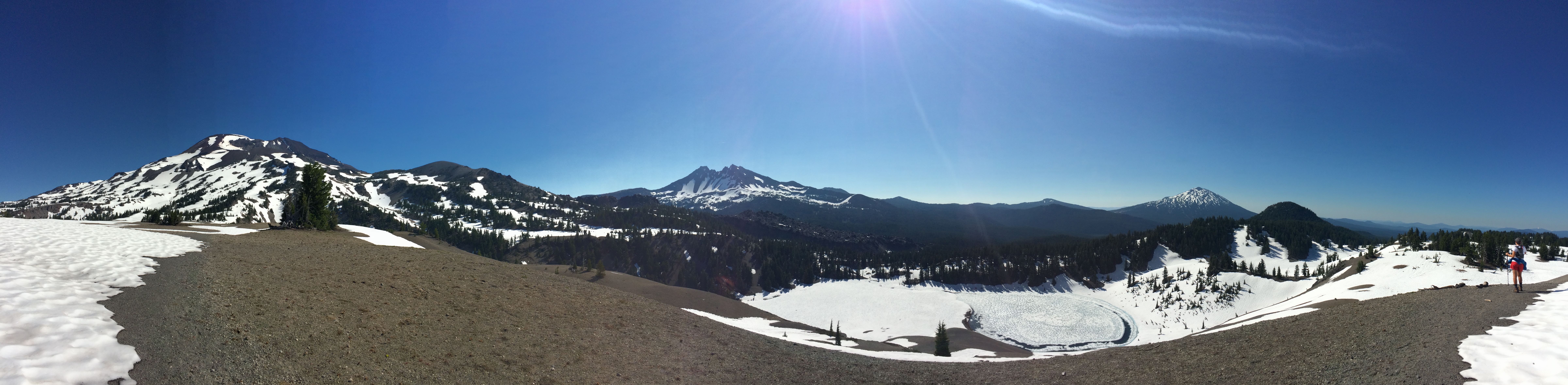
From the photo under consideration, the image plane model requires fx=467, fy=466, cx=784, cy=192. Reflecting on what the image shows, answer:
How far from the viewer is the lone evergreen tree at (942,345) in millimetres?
28812

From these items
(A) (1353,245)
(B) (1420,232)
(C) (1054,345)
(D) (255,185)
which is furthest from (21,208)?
(A) (1353,245)

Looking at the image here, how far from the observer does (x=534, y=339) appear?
1323 cm

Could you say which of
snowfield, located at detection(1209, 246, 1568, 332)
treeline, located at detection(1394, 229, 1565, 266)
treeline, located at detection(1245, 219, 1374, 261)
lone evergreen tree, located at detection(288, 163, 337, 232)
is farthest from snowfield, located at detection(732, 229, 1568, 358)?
lone evergreen tree, located at detection(288, 163, 337, 232)

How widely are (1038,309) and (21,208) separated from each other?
331 m

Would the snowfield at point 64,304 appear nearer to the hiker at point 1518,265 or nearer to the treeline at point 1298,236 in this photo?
the hiker at point 1518,265

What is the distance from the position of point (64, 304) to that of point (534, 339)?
7.89 meters

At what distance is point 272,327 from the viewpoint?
9.38 m

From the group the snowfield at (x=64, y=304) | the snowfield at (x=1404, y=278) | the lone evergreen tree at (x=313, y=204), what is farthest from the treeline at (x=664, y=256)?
the snowfield at (x=64, y=304)

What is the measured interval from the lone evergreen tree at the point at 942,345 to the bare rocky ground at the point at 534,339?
33.9 ft

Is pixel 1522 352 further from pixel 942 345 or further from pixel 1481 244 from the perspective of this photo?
pixel 1481 244

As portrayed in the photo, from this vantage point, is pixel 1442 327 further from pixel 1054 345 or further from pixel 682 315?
pixel 1054 345

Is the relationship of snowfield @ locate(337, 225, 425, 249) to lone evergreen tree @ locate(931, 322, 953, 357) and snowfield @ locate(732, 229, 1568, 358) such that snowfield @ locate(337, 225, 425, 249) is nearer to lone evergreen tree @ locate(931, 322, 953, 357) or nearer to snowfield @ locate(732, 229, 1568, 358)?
snowfield @ locate(732, 229, 1568, 358)

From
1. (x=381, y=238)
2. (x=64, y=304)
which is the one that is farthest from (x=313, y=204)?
(x=64, y=304)

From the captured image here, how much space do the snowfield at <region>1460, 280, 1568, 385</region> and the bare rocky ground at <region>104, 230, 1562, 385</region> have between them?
283mm
